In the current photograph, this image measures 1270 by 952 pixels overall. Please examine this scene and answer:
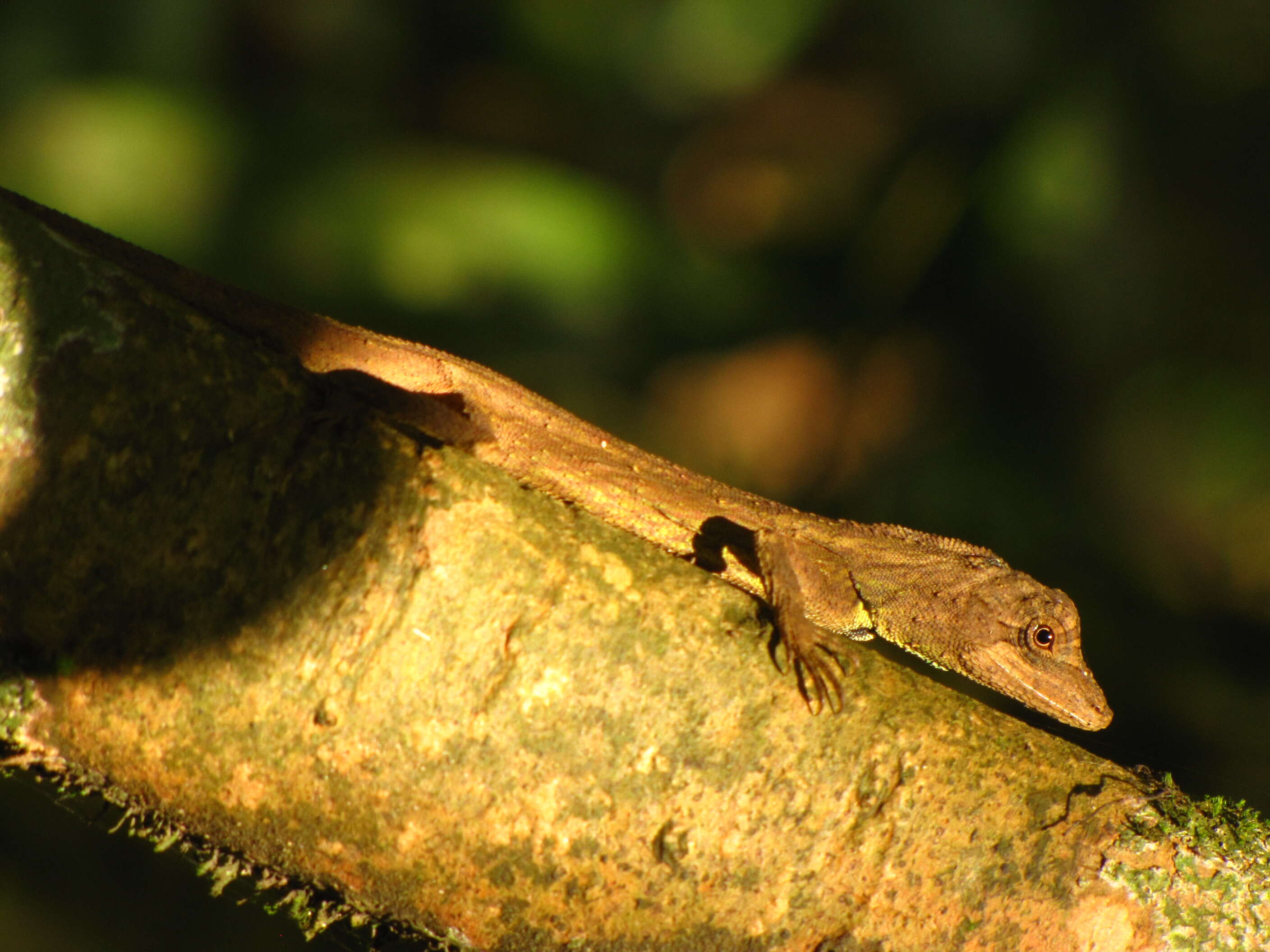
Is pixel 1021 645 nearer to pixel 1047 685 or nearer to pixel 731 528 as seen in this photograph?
pixel 1047 685

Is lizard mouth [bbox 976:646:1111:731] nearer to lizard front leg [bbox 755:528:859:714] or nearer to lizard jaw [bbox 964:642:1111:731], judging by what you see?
lizard jaw [bbox 964:642:1111:731]

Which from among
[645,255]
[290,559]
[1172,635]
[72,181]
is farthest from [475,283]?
[1172,635]

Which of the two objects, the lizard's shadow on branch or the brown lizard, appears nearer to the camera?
the lizard's shadow on branch

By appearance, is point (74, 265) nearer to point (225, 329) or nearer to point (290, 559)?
point (225, 329)

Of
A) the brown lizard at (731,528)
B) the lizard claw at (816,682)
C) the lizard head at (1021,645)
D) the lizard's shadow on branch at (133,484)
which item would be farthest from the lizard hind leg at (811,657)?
the lizard head at (1021,645)

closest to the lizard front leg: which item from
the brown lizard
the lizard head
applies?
the brown lizard

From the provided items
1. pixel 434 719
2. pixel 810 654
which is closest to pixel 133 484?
pixel 434 719
